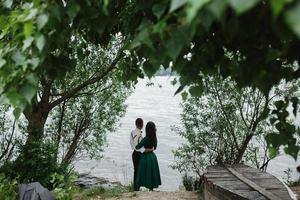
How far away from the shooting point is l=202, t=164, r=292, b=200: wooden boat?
17.5 feet

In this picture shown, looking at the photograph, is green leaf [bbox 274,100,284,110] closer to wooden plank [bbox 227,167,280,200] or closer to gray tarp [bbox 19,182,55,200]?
wooden plank [bbox 227,167,280,200]

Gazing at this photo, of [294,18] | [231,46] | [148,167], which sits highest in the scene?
[231,46]

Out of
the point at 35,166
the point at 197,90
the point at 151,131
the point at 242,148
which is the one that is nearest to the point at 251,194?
the point at 197,90

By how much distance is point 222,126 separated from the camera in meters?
11.4

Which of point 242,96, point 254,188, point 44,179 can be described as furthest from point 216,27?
point 242,96

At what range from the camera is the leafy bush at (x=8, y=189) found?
285 inches

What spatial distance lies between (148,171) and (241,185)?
442 centimetres

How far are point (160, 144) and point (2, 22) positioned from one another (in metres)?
22.2

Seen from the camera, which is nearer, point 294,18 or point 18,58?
point 294,18

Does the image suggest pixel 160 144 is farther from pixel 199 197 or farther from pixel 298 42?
pixel 298 42

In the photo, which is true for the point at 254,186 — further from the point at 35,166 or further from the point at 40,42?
the point at 35,166

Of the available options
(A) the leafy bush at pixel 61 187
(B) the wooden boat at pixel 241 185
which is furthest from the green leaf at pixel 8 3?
(A) the leafy bush at pixel 61 187

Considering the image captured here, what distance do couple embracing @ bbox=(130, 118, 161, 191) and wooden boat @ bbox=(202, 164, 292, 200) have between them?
2.43 m

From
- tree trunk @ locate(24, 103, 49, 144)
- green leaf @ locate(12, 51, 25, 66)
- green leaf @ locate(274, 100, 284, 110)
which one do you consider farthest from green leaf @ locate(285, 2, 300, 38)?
tree trunk @ locate(24, 103, 49, 144)
